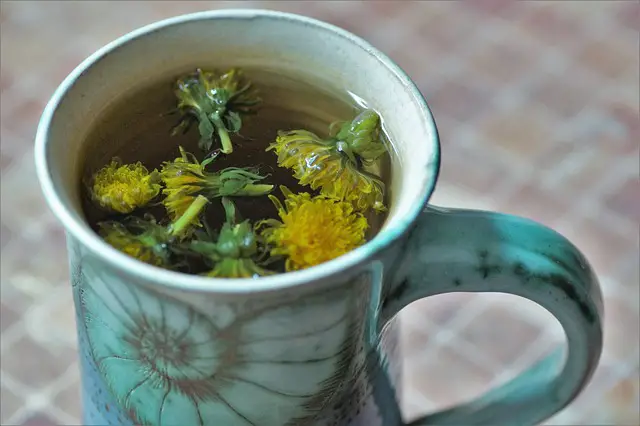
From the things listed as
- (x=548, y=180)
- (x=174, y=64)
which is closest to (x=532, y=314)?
(x=548, y=180)

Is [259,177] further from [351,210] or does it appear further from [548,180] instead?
[548,180]

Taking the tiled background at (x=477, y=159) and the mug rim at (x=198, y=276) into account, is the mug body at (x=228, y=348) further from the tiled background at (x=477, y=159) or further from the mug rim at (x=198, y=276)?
the tiled background at (x=477, y=159)

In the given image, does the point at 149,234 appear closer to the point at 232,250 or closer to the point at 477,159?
the point at 232,250

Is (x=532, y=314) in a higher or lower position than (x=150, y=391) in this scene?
lower

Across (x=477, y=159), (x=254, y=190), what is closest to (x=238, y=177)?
(x=254, y=190)

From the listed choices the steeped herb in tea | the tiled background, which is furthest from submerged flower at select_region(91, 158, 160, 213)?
the tiled background

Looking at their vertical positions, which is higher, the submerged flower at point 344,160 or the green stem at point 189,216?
the green stem at point 189,216

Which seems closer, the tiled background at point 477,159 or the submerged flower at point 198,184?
the submerged flower at point 198,184

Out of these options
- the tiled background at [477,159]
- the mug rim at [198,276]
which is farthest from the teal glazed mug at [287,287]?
the tiled background at [477,159]
